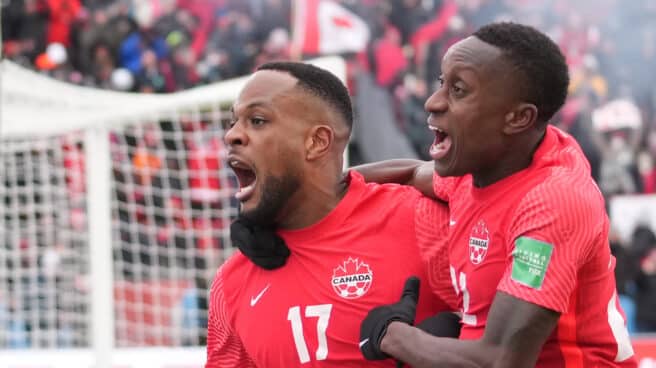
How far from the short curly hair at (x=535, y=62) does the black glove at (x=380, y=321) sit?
0.71 m

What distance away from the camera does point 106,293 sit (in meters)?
6.11

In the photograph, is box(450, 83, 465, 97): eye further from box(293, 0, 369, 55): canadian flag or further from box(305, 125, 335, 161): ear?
box(293, 0, 369, 55): canadian flag

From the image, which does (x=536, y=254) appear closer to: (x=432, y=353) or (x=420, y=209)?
(x=432, y=353)

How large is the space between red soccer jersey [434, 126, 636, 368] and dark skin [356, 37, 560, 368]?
0.16 feet

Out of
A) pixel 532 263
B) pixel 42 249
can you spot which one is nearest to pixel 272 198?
pixel 532 263

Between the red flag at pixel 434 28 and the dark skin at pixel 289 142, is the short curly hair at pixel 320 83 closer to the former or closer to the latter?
the dark skin at pixel 289 142

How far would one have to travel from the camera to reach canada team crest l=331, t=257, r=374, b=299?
3.63 meters

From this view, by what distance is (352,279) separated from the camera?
3652 millimetres

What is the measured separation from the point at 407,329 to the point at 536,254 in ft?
1.64

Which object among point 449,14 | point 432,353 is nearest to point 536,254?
point 432,353

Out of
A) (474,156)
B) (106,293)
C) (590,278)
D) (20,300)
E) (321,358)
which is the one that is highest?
(474,156)

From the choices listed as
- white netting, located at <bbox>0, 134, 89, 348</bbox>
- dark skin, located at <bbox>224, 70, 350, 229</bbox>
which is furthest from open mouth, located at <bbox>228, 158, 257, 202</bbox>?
white netting, located at <bbox>0, 134, 89, 348</bbox>

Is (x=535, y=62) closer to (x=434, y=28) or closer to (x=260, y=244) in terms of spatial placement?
(x=260, y=244)

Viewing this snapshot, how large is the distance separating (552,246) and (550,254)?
2 centimetres
